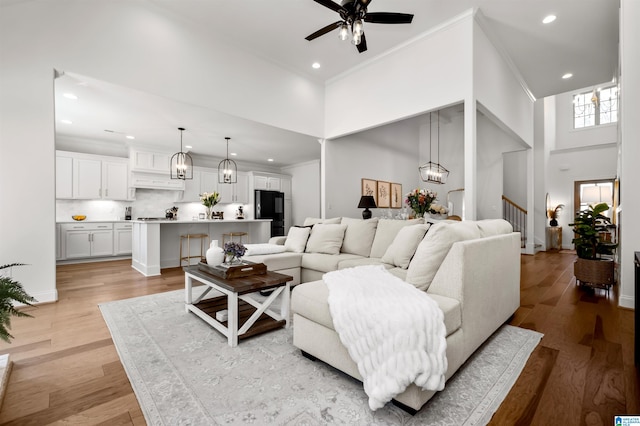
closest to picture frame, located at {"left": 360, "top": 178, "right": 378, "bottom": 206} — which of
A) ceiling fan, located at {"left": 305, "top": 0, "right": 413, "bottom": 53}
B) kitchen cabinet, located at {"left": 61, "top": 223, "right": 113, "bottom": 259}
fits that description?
ceiling fan, located at {"left": 305, "top": 0, "right": 413, "bottom": 53}

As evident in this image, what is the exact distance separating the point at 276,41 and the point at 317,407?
4716 mm

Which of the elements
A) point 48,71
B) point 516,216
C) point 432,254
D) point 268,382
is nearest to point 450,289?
point 432,254

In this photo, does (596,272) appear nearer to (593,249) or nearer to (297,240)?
(593,249)

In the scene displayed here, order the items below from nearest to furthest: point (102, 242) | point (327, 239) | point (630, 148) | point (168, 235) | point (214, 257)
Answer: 1. point (214, 257)
2. point (630, 148)
3. point (327, 239)
4. point (168, 235)
5. point (102, 242)

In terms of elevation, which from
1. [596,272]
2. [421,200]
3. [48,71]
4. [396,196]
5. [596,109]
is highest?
[596,109]

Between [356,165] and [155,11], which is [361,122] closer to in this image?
[356,165]

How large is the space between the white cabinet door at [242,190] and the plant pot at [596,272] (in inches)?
290

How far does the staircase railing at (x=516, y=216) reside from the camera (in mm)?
7482

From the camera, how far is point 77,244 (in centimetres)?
584

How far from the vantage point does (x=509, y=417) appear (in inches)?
56.5

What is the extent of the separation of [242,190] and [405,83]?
17.9ft

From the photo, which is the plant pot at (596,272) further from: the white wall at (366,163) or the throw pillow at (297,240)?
the white wall at (366,163)

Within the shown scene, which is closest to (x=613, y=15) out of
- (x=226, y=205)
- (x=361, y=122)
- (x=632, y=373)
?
(x=361, y=122)

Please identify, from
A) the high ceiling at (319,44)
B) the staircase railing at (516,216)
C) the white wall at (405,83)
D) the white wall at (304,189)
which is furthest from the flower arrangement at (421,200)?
the staircase railing at (516,216)
